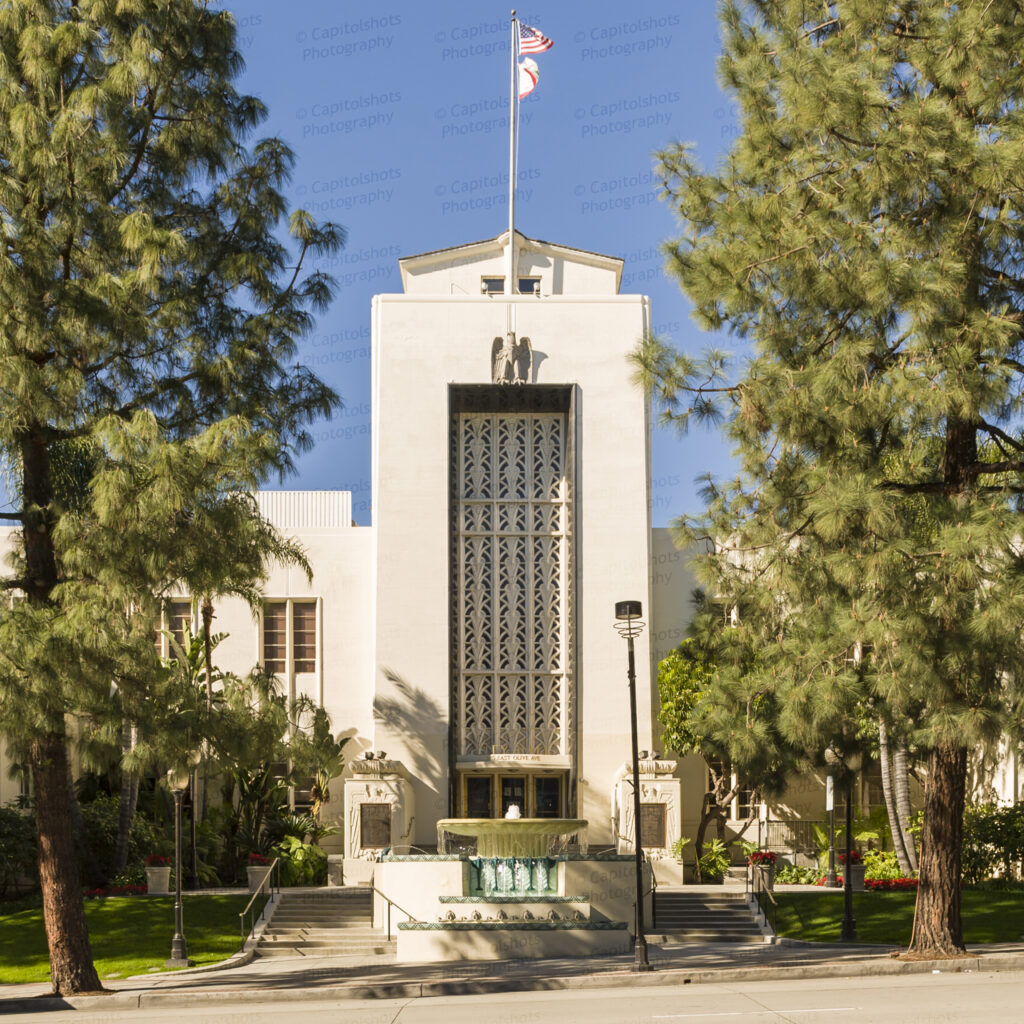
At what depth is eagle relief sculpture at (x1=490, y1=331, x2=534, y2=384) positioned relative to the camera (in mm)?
31766

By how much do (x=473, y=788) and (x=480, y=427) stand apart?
887 centimetres

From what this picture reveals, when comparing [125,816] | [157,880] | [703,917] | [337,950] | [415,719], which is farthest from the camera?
[415,719]

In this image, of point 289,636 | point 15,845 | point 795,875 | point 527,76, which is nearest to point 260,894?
point 15,845

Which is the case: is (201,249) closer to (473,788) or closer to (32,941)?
(32,941)

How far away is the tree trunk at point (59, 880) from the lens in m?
16.2

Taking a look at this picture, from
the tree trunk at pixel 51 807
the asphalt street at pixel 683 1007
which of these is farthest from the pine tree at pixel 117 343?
the asphalt street at pixel 683 1007

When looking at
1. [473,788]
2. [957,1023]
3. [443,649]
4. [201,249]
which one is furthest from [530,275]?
[957,1023]

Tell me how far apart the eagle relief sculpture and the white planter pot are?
1348cm

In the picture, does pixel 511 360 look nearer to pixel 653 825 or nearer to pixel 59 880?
pixel 653 825

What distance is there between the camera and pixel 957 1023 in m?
11.5

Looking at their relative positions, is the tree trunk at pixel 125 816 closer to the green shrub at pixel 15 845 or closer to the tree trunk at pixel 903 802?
the green shrub at pixel 15 845

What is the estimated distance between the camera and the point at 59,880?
1633cm

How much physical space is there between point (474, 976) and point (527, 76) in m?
23.4

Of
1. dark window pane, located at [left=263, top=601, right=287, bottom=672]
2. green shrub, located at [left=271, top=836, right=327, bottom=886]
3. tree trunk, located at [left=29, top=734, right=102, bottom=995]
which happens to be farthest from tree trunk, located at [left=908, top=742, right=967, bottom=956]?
dark window pane, located at [left=263, top=601, right=287, bottom=672]
